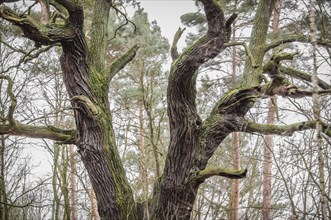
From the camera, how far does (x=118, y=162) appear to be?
15.0 feet

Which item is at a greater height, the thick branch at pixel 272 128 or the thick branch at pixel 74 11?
the thick branch at pixel 74 11

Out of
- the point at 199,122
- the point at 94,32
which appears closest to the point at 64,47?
the point at 94,32

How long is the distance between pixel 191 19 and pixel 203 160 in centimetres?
601

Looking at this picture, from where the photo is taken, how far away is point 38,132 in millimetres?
4301

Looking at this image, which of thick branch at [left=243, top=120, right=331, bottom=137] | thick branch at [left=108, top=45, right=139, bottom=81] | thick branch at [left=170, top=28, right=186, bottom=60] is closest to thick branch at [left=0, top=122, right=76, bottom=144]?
thick branch at [left=108, top=45, right=139, bottom=81]

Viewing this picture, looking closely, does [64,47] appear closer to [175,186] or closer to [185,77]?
[185,77]

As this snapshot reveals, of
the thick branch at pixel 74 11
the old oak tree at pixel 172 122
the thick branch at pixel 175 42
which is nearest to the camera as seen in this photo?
the thick branch at pixel 74 11

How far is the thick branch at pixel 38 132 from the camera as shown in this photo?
411 centimetres

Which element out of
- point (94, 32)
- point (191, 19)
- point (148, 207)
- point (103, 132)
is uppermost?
point (191, 19)

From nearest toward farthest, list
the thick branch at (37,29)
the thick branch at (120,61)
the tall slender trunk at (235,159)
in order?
1. the thick branch at (37,29)
2. the thick branch at (120,61)
3. the tall slender trunk at (235,159)

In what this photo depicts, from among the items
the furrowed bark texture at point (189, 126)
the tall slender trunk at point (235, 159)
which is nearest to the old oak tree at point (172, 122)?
the furrowed bark texture at point (189, 126)

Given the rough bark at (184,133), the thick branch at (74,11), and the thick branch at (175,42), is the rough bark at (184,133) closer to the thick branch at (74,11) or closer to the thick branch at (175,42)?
the thick branch at (175,42)

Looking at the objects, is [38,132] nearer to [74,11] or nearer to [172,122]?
[74,11]

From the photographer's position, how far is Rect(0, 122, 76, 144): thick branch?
411cm
